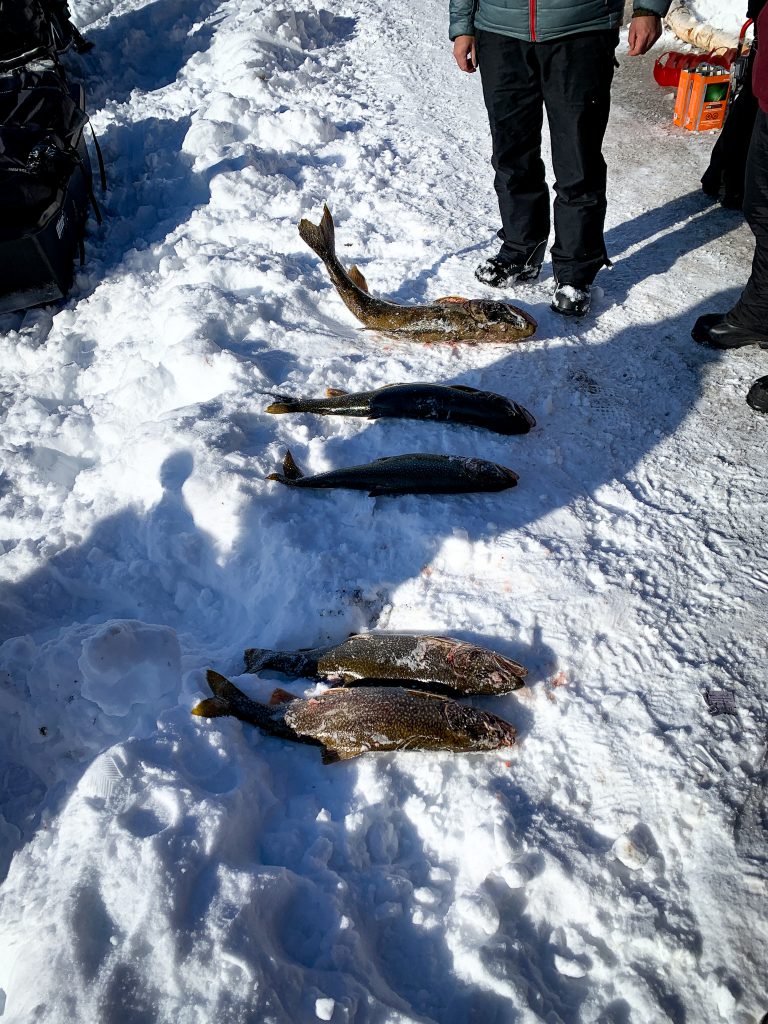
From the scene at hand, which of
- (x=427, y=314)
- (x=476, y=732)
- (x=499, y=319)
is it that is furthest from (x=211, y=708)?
(x=499, y=319)

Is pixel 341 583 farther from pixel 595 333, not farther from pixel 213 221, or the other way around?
pixel 213 221

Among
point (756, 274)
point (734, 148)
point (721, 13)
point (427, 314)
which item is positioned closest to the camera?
point (756, 274)

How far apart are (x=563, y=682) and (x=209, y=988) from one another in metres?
1.71

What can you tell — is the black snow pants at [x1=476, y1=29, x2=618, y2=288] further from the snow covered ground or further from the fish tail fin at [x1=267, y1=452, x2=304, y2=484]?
the fish tail fin at [x1=267, y1=452, x2=304, y2=484]

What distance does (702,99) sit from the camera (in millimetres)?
6711

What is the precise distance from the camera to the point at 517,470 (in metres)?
3.67

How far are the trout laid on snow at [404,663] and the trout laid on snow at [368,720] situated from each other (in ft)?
0.36

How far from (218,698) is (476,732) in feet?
3.60

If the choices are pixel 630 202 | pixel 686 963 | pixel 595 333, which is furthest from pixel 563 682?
pixel 630 202

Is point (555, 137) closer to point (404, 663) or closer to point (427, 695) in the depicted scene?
point (404, 663)

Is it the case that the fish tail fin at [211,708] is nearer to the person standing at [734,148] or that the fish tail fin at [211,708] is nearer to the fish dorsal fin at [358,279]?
the fish dorsal fin at [358,279]

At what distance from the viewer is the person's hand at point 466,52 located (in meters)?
4.32

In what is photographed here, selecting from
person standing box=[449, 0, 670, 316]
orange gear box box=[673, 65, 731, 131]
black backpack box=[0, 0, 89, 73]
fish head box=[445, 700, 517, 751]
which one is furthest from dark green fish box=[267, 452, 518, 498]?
black backpack box=[0, 0, 89, 73]

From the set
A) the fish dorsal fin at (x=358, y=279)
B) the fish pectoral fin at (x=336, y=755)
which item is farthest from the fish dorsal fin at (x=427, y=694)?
the fish dorsal fin at (x=358, y=279)
